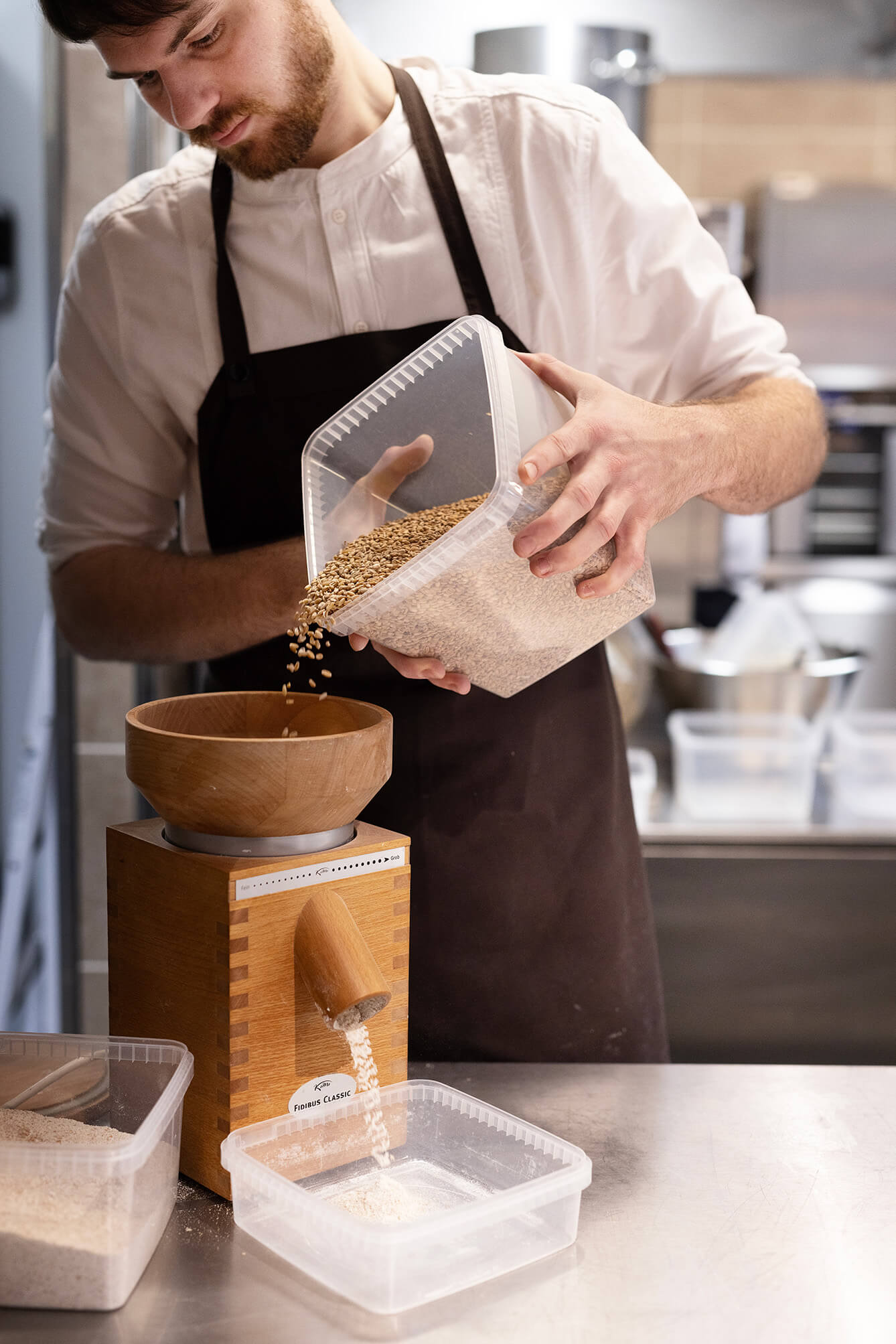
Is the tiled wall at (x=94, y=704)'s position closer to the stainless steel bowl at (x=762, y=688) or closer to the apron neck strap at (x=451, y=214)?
the apron neck strap at (x=451, y=214)

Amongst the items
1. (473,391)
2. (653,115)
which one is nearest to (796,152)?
(653,115)

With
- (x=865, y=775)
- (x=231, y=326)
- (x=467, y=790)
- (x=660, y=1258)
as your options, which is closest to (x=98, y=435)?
(x=231, y=326)

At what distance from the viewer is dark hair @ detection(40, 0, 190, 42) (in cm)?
106

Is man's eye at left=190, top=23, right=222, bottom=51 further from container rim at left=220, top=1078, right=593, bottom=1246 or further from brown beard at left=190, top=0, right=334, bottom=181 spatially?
container rim at left=220, top=1078, right=593, bottom=1246

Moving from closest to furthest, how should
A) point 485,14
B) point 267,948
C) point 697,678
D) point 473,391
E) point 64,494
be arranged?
point 267,948, point 473,391, point 64,494, point 697,678, point 485,14

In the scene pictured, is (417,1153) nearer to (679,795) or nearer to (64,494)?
(64,494)

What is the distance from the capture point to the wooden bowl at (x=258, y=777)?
0.90 metres

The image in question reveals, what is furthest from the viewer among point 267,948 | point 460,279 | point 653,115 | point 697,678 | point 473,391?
point 653,115

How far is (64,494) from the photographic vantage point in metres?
1.48

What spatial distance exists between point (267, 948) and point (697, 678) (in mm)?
1485

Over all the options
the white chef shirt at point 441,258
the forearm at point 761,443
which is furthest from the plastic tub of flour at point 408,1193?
the white chef shirt at point 441,258

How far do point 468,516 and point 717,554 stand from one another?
350cm

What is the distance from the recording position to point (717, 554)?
4.29 meters


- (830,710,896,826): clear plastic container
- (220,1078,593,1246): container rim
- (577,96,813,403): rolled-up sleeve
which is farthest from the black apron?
(830,710,896,826): clear plastic container
